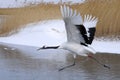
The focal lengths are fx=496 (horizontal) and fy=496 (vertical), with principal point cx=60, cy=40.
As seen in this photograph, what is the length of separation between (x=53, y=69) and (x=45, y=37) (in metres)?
6.35

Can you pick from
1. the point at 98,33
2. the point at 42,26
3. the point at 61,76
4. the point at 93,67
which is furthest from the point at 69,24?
the point at 42,26

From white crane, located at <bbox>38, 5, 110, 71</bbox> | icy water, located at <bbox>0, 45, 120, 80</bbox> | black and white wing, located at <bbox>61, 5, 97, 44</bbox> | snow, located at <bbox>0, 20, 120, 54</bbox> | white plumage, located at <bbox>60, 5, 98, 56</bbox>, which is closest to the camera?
black and white wing, located at <bbox>61, 5, 97, 44</bbox>

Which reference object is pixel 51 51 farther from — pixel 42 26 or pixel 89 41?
pixel 89 41

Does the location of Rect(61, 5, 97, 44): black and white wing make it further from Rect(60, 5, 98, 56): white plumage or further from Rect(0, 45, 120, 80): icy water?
Rect(0, 45, 120, 80): icy water

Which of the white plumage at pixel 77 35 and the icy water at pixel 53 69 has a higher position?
the white plumage at pixel 77 35

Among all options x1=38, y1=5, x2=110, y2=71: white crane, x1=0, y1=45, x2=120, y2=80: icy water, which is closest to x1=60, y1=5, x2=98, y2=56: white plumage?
x1=38, y1=5, x2=110, y2=71: white crane

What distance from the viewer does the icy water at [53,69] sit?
1122 cm

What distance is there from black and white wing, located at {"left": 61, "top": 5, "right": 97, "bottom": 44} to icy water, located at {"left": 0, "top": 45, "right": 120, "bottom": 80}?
3.77ft

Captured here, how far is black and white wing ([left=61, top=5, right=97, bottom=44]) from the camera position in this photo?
30.5 ft

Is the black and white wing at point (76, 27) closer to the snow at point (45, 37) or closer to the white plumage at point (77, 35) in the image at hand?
the white plumage at point (77, 35)

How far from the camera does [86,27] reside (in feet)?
33.3

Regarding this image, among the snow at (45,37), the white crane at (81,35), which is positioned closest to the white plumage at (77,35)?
the white crane at (81,35)

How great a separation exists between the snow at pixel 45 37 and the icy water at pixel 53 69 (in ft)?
4.52

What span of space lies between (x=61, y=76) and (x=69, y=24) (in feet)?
6.84
